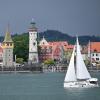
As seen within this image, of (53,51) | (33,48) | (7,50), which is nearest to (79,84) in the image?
(7,50)

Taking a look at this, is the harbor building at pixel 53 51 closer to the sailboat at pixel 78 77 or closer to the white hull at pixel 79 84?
the white hull at pixel 79 84

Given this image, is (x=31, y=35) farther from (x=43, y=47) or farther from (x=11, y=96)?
(x=11, y=96)

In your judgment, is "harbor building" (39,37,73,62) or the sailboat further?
"harbor building" (39,37,73,62)

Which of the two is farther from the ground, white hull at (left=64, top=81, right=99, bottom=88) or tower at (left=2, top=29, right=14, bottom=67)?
tower at (left=2, top=29, right=14, bottom=67)

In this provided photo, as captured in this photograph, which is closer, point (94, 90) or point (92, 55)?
point (94, 90)

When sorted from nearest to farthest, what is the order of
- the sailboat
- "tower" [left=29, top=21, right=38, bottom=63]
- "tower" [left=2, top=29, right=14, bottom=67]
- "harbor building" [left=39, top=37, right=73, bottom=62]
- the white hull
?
1. the sailboat
2. the white hull
3. "tower" [left=2, top=29, right=14, bottom=67]
4. "tower" [left=29, top=21, right=38, bottom=63]
5. "harbor building" [left=39, top=37, right=73, bottom=62]

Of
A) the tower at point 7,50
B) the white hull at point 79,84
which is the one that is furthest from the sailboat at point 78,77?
the tower at point 7,50

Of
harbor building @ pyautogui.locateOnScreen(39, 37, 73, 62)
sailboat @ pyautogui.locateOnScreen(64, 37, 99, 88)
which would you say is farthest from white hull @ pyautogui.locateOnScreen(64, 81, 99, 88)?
harbor building @ pyautogui.locateOnScreen(39, 37, 73, 62)

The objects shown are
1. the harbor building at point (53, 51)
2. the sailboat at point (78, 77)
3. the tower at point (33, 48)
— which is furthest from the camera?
the harbor building at point (53, 51)

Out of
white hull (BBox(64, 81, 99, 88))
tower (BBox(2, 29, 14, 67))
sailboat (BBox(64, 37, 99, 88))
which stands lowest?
white hull (BBox(64, 81, 99, 88))

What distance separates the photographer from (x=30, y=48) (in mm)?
167625

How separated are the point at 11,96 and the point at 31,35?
89097mm

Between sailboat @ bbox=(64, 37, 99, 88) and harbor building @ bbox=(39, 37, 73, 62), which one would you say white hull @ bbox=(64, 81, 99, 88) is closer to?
sailboat @ bbox=(64, 37, 99, 88)

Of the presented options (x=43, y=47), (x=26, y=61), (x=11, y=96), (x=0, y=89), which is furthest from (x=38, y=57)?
(x=11, y=96)
